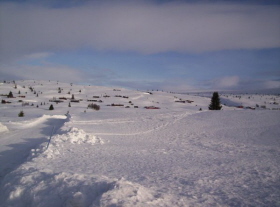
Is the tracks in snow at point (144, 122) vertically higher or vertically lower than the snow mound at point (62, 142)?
higher

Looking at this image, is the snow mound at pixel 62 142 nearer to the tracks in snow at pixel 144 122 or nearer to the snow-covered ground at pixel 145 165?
the snow-covered ground at pixel 145 165

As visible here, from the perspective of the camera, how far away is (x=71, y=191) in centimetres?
464

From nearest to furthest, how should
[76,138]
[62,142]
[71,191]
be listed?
[71,191]
[62,142]
[76,138]

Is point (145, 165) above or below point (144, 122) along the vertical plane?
below

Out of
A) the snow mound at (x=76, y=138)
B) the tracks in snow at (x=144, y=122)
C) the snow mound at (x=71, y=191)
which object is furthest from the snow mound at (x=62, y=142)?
the tracks in snow at (x=144, y=122)

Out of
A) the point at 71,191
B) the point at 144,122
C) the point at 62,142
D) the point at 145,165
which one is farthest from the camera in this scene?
the point at 144,122

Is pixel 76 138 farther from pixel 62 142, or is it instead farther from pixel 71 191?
pixel 71 191

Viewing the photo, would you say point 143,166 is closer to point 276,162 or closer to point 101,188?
point 101,188

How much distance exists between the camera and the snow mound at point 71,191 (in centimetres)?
395

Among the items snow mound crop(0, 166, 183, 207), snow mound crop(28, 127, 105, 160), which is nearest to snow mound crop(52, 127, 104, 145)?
snow mound crop(28, 127, 105, 160)

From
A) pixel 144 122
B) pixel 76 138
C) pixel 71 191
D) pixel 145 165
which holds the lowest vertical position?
pixel 71 191

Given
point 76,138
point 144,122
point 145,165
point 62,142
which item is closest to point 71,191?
point 145,165

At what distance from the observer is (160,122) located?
13.0 meters

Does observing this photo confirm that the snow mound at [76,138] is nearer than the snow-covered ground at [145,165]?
No
